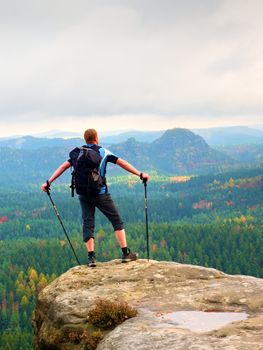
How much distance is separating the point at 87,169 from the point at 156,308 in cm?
564

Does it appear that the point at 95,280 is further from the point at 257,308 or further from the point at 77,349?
the point at 257,308

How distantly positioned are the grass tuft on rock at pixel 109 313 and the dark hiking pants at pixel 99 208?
4.58 meters

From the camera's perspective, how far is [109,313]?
40.1 feet

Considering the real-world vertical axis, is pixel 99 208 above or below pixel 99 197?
below

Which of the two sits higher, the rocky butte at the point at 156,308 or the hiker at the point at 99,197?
the hiker at the point at 99,197

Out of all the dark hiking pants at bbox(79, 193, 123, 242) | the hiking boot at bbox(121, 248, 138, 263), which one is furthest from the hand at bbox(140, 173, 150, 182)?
the hiking boot at bbox(121, 248, 138, 263)

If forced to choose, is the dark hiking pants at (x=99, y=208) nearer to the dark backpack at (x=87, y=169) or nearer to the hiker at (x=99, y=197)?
the hiker at (x=99, y=197)

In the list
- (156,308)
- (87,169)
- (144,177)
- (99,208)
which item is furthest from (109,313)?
(144,177)

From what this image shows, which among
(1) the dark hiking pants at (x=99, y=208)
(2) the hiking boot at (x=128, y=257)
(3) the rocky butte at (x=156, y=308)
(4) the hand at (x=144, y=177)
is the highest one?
(4) the hand at (x=144, y=177)

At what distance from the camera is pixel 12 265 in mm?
189500

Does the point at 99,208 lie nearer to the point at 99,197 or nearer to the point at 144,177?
the point at 99,197

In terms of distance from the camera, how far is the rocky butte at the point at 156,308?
10.2 m

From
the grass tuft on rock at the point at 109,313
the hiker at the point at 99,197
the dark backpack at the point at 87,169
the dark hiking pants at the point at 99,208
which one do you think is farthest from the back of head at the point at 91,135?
the grass tuft on rock at the point at 109,313

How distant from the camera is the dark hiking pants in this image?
16.6 meters
